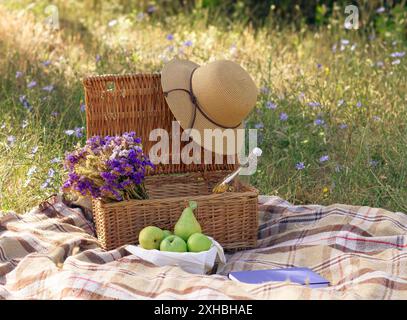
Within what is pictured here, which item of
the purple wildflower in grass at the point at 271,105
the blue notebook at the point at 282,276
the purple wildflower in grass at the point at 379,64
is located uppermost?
the purple wildflower in grass at the point at 379,64

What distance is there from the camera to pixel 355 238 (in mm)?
3760

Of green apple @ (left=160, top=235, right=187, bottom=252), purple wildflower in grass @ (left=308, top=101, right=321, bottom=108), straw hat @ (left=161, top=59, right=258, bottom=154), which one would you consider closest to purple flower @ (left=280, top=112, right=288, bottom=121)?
purple wildflower in grass @ (left=308, top=101, right=321, bottom=108)

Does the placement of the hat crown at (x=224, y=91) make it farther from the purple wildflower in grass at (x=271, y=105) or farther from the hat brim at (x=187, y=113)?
the purple wildflower in grass at (x=271, y=105)

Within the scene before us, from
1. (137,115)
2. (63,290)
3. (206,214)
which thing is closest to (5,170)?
(137,115)

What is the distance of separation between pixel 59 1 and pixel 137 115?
17.9 feet

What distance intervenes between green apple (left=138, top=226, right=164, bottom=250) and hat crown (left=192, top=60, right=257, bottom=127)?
75 centimetres

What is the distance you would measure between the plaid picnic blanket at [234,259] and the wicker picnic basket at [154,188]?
0.39 feet

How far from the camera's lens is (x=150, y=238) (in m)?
3.52

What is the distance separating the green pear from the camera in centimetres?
359

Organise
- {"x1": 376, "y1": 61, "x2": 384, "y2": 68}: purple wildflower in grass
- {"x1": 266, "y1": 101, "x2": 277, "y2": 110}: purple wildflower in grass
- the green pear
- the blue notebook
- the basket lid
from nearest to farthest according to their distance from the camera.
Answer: the blue notebook → the green pear → the basket lid → {"x1": 266, "y1": 101, "x2": 277, "y2": 110}: purple wildflower in grass → {"x1": 376, "y1": 61, "x2": 384, "y2": 68}: purple wildflower in grass

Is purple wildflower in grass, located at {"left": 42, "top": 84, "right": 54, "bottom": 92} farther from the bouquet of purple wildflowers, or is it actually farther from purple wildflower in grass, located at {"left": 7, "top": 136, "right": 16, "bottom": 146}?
the bouquet of purple wildflowers

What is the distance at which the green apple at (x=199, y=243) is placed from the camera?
3500 mm

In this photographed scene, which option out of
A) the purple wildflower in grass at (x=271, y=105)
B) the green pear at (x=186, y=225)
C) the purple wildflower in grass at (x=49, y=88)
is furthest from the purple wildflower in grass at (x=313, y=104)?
the green pear at (x=186, y=225)
